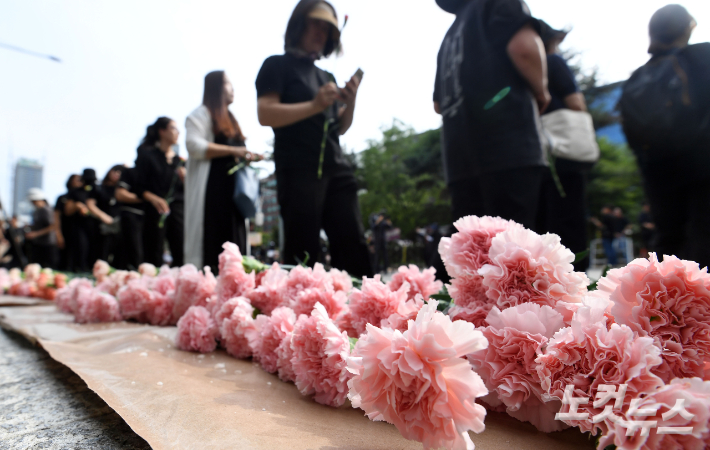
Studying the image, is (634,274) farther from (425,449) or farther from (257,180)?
(257,180)

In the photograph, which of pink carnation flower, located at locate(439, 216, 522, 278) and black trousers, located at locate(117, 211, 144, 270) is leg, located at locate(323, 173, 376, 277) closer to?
pink carnation flower, located at locate(439, 216, 522, 278)

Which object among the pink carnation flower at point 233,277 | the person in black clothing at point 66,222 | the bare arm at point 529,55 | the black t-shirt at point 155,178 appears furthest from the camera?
the person in black clothing at point 66,222

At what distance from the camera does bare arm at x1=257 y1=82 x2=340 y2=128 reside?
247cm

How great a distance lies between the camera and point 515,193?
218 centimetres

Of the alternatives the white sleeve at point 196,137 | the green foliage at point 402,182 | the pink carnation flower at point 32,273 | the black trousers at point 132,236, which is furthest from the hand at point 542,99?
the green foliage at point 402,182

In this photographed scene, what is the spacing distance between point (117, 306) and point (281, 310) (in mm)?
1738

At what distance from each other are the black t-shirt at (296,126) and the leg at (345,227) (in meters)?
0.13

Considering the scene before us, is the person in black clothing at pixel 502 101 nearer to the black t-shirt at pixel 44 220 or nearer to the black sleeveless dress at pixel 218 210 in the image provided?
the black sleeveless dress at pixel 218 210

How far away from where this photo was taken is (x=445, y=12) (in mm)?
2570

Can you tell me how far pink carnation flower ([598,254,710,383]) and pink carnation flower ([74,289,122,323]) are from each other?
103 inches

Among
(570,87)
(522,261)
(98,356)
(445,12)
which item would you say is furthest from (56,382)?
(570,87)

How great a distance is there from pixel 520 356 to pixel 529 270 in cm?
16

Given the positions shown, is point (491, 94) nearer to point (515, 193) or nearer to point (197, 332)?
point (515, 193)

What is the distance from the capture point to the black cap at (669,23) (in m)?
2.47
